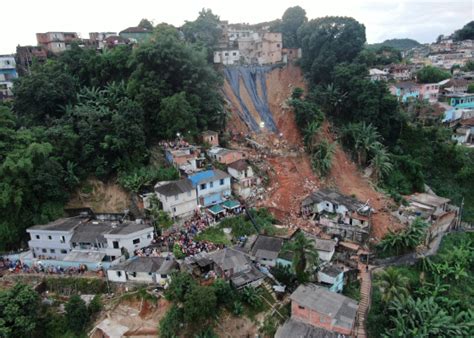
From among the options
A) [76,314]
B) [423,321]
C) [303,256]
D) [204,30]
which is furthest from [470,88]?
[76,314]

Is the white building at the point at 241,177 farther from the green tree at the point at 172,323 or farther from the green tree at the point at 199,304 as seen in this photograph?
the green tree at the point at 172,323

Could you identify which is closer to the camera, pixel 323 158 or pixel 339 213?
pixel 339 213

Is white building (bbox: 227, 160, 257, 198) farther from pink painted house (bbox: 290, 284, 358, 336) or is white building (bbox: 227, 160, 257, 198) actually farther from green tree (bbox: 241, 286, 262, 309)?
pink painted house (bbox: 290, 284, 358, 336)

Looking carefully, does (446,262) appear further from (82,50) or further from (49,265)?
(82,50)

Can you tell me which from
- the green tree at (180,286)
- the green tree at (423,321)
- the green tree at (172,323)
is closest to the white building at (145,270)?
the green tree at (180,286)

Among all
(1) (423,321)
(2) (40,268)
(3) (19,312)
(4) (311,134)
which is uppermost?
(4) (311,134)

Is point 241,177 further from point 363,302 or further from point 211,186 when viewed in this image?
point 363,302
